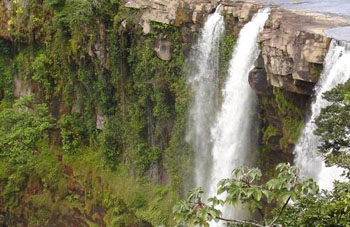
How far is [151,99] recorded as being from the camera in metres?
14.8

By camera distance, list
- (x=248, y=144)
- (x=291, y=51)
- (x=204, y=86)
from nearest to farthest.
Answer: (x=291, y=51)
(x=248, y=144)
(x=204, y=86)


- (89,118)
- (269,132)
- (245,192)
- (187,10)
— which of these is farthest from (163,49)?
(245,192)

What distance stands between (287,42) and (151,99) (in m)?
5.69

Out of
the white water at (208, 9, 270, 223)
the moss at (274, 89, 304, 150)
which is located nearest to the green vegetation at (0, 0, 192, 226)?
the white water at (208, 9, 270, 223)

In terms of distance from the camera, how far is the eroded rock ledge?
9.52 meters

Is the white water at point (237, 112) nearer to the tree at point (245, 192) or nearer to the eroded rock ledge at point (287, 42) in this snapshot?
the eroded rock ledge at point (287, 42)

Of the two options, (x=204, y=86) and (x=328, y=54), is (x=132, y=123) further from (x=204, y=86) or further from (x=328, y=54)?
(x=328, y=54)

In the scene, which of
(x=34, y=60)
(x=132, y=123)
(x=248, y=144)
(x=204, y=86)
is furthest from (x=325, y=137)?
(x=34, y=60)

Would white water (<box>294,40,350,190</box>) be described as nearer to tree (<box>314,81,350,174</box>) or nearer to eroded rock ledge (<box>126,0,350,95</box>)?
eroded rock ledge (<box>126,0,350,95</box>)

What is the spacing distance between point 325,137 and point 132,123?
9.47m

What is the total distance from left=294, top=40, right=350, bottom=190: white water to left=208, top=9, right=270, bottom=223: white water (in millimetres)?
1829

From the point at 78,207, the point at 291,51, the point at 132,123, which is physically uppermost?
the point at 291,51

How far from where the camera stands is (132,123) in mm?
15594

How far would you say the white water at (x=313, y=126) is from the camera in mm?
8859
